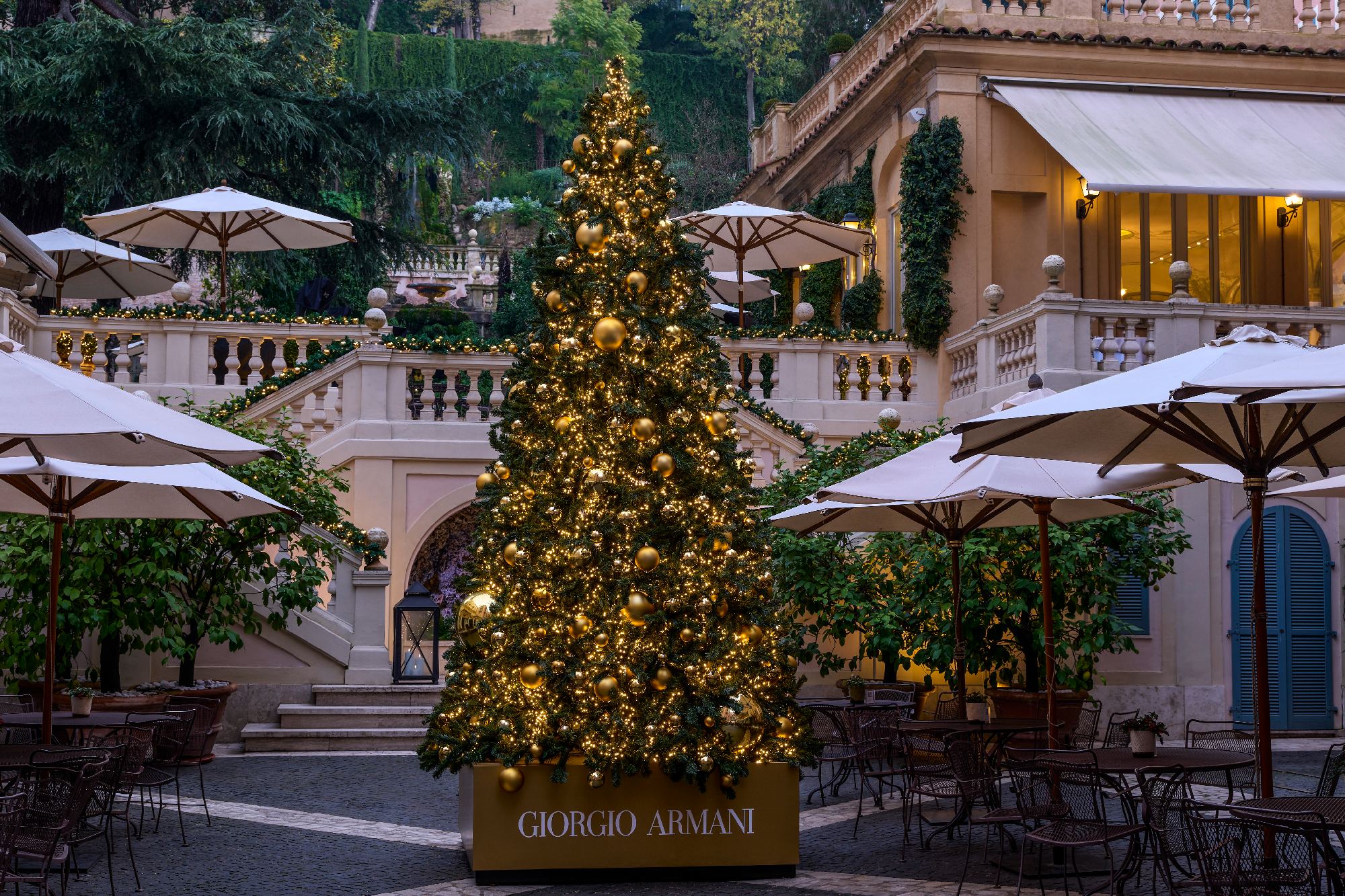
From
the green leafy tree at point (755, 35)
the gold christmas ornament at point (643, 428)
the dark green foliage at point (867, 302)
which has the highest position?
the green leafy tree at point (755, 35)

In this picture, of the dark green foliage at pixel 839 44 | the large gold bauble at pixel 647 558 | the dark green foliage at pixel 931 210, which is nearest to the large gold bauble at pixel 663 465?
the large gold bauble at pixel 647 558

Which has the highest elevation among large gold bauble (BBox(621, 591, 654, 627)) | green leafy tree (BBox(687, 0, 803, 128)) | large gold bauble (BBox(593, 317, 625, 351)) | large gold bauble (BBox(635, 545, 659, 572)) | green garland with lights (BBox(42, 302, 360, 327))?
green leafy tree (BBox(687, 0, 803, 128))

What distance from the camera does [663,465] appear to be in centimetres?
751

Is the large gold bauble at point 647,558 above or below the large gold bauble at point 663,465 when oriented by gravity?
below

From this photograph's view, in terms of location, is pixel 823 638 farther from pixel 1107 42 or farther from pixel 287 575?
pixel 1107 42

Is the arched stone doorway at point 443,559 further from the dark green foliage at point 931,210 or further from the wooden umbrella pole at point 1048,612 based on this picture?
the wooden umbrella pole at point 1048,612

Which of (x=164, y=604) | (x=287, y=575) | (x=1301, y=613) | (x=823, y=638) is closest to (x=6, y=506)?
(x=164, y=604)

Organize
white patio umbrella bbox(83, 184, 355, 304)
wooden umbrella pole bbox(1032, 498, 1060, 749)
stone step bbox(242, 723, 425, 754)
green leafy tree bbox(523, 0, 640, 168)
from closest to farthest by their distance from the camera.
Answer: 1. wooden umbrella pole bbox(1032, 498, 1060, 749)
2. stone step bbox(242, 723, 425, 754)
3. white patio umbrella bbox(83, 184, 355, 304)
4. green leafy tree bbox(523, 0, 640, 168)

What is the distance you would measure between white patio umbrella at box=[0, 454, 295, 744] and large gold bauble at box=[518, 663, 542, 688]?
1.90 metres

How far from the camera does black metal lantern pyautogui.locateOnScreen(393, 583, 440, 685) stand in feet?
43.1

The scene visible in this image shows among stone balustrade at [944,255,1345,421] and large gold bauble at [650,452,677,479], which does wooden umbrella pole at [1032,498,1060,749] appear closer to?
large gold bauble at [650,452,677,479]

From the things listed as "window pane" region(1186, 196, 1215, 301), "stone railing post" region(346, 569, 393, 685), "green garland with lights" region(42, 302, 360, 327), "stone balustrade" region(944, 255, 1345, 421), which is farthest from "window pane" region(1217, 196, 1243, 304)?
"stone railing post" region(346, 569, 393, 685)

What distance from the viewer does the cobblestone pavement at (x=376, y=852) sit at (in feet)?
23.7

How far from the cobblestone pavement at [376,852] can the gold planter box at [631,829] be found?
0.35 ft
